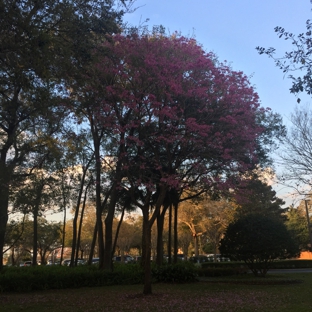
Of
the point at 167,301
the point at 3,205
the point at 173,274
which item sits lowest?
the point at 167,301

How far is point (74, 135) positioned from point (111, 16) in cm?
790

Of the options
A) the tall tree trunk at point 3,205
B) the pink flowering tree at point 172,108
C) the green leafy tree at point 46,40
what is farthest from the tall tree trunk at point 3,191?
the pink flowering tree at point 172,108

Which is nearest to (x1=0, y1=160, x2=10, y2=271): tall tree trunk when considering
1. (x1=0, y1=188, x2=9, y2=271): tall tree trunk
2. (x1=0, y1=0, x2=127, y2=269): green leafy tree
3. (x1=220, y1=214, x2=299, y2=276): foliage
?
(x1=0, y1=188, x2=9, y2=271): tall tree trunk

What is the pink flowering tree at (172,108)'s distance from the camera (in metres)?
13.8

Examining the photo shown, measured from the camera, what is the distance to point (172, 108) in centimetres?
1375

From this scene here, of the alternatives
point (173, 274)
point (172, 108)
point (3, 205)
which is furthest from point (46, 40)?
point (173, 274)

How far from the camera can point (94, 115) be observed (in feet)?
49.1

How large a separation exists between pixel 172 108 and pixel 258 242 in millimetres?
10024

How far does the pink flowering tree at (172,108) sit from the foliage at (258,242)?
6146 mm

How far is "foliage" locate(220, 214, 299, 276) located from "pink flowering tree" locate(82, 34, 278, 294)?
6146 mm

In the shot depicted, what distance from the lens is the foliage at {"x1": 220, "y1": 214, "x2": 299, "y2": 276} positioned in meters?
19.8

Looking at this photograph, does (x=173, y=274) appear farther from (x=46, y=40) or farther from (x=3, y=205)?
(x=46, y=40)

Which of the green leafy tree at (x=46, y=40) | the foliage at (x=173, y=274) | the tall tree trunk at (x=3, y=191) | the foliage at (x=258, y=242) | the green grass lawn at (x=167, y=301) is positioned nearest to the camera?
the green leafy tree at (x=46, y=40)

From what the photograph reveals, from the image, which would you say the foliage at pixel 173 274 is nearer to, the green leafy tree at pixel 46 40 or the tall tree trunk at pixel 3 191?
the tall tree trunk at pixel 3 191
